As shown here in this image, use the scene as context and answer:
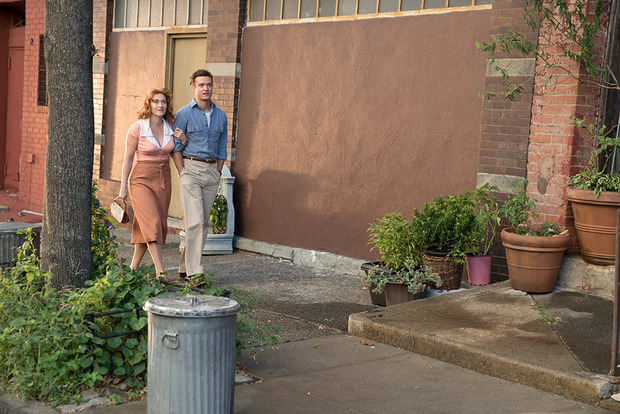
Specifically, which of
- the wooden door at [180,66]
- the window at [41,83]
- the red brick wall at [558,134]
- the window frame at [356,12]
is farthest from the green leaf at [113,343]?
the window at [41,83]

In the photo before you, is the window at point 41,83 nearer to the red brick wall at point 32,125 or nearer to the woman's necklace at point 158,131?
the red brick wall at point 32,125

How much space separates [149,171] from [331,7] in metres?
3.32

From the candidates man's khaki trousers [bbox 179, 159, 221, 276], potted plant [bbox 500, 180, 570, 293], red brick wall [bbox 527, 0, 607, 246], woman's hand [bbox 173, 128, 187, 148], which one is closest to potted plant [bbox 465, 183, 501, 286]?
potted plant [bbox 500, 180, 570, 293]

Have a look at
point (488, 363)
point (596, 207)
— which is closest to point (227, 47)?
point (596, 207)

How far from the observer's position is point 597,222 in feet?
22.8

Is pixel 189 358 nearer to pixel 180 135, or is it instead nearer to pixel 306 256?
pixel 180 135

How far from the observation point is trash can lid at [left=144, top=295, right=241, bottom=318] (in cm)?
414

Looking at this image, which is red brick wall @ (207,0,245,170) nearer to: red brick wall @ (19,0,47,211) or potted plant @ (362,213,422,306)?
potted plant @ (362,213,422,306)

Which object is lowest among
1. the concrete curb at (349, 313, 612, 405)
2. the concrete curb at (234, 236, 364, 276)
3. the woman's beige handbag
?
the concrete curb at (234, 236, 364, 276)

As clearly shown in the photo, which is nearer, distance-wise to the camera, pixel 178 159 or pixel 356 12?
pixel 178 159

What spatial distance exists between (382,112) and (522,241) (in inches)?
99.5

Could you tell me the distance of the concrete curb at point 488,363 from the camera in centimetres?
488

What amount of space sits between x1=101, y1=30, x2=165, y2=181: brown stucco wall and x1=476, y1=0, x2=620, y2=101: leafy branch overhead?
19.9 feet

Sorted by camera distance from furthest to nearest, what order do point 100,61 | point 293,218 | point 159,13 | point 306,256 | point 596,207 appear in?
1. point 100,61
2. point 159,13
3. point 293,218
4. point 306,256
5. point 596,207
